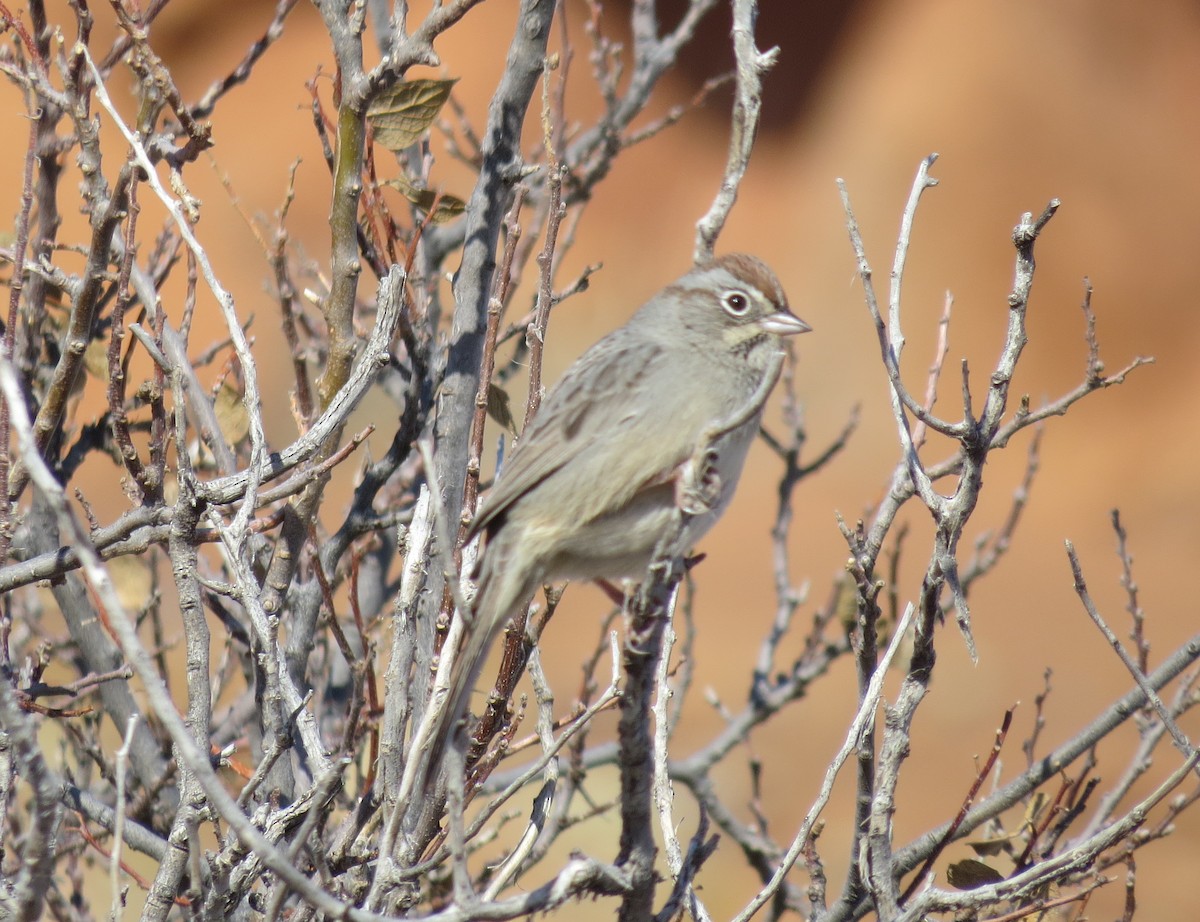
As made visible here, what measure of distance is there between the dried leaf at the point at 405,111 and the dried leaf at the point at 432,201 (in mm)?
239

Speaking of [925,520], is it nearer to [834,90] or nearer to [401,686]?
[834,90]

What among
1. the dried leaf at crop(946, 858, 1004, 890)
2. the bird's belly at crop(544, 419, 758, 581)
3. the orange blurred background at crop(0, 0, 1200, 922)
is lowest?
the dried leaf at crop(946, 858, 1004, 890)

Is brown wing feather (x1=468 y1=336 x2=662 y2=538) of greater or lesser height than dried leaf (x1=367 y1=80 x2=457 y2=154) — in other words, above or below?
below

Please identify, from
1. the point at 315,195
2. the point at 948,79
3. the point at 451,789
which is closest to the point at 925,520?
the point at 948,79

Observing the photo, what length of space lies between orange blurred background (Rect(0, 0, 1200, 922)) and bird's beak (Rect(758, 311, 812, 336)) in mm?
10889

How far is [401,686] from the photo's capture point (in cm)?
288

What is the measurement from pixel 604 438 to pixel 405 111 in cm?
100

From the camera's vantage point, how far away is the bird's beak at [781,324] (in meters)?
3.69

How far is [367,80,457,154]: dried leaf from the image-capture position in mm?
3260

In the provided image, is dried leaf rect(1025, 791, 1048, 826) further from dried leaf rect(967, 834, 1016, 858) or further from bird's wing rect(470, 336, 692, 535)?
bird's wing rect(470, 336, 692, 535)

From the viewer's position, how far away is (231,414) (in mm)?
3990

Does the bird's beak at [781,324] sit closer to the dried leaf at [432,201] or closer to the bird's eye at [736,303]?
the bird's eye at [736,303]

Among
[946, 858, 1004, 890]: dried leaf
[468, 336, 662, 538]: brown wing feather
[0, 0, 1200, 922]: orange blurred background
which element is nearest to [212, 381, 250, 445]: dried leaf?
[468, 336, 662, 538]: brown wing feather

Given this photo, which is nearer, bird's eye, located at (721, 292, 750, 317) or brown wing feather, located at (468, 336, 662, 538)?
brown wing feather, located at (468, 336, 662, 538)
